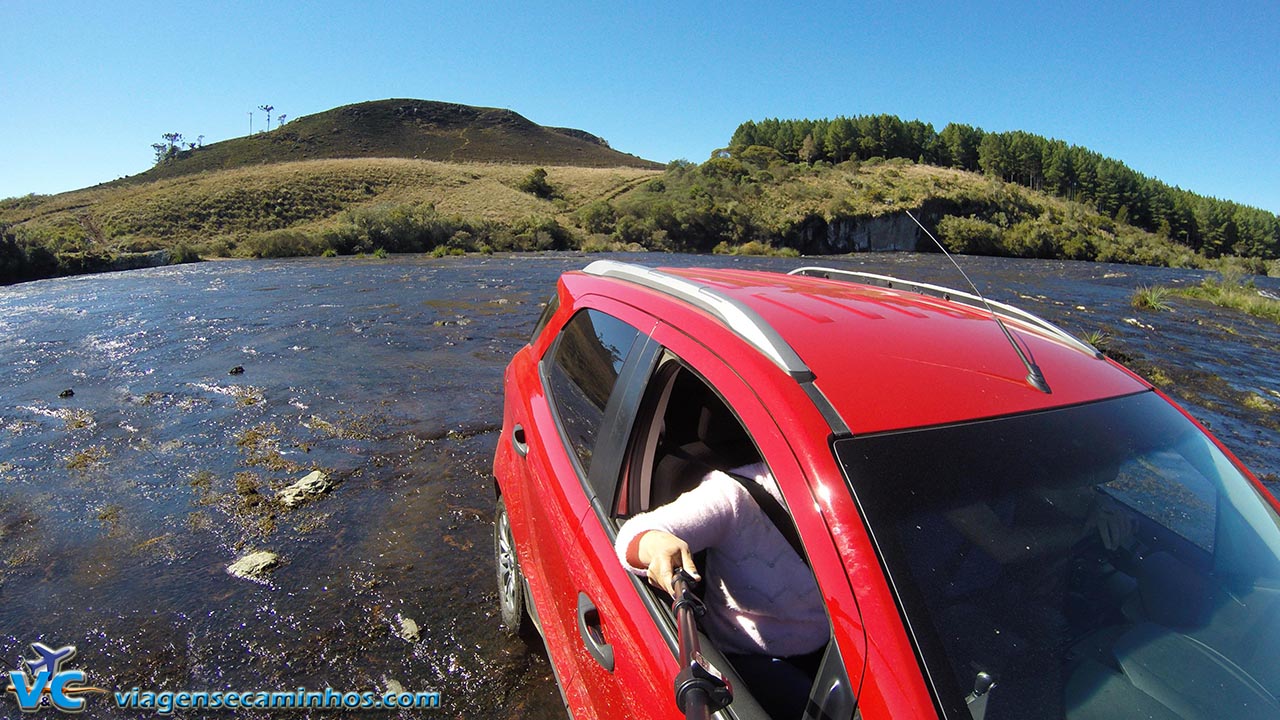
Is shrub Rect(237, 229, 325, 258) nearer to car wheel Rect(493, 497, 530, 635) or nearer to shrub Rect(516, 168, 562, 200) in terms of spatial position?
car wheel Rect(493, 497, 530, 635)

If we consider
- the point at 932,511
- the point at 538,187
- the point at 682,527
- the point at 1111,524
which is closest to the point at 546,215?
the point at 538,187

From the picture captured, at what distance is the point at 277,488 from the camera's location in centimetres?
478

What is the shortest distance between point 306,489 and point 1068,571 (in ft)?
15.9

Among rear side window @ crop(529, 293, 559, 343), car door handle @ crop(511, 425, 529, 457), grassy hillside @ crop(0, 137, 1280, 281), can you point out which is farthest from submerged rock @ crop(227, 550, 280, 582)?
grassy hillside @ crop(0, 137, 1280, 281)

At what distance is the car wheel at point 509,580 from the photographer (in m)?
2.87

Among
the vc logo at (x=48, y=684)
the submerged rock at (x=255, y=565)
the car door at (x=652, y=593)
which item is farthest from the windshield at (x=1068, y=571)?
the submerged rock at (x=255, y=565)

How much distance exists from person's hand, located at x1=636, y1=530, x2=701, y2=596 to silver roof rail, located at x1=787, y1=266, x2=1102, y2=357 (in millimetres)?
1505

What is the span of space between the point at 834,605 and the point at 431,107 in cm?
13761

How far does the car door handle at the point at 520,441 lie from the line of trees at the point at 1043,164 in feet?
292

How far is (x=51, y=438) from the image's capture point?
232 inches

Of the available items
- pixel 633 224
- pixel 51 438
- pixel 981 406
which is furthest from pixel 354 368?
pixel 633 224

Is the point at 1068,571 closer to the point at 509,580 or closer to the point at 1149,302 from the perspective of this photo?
the point at 509,580

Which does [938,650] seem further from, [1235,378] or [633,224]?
[633,224]

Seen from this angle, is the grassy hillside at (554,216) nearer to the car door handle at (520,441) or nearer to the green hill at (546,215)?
the green hill at (546,215)
